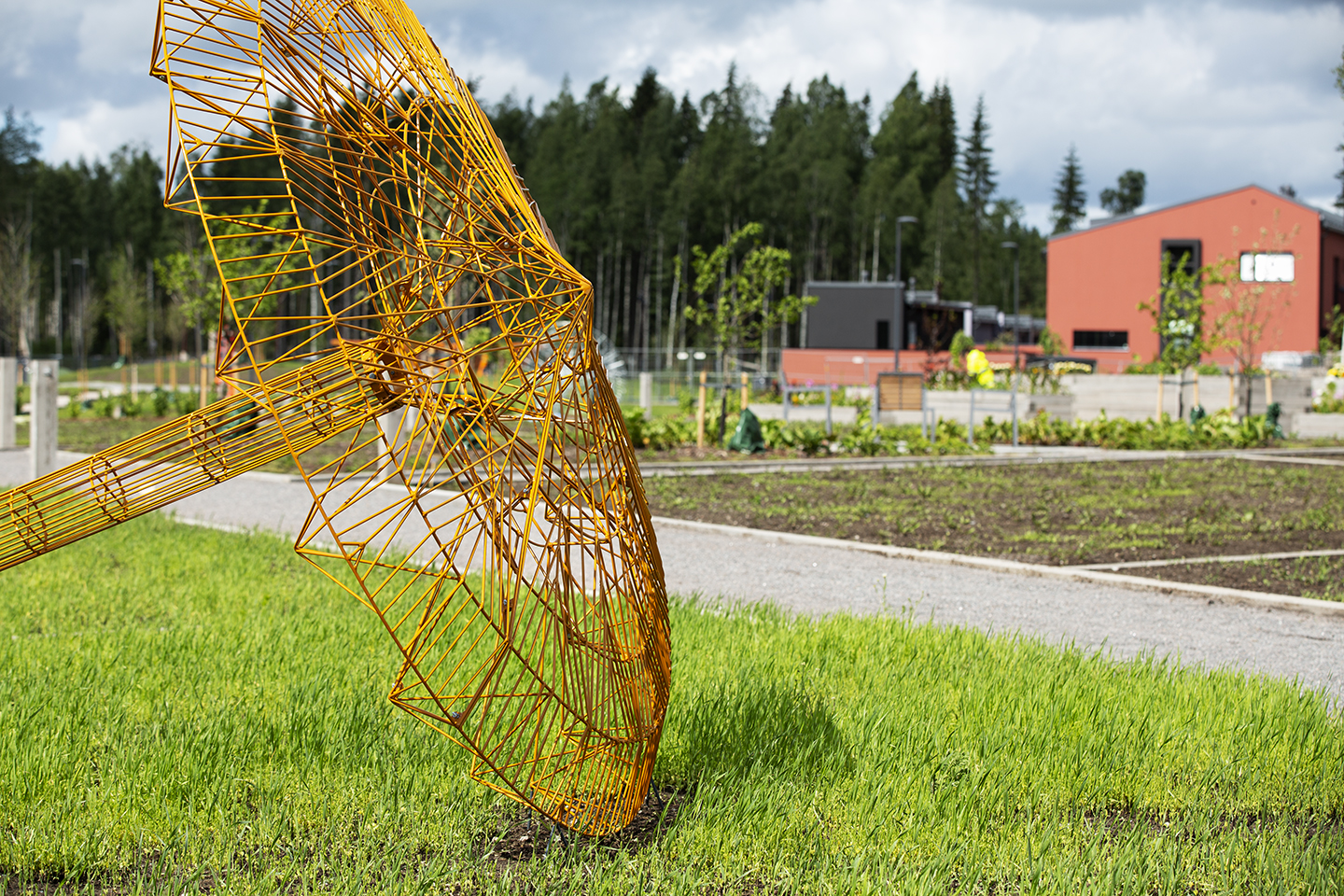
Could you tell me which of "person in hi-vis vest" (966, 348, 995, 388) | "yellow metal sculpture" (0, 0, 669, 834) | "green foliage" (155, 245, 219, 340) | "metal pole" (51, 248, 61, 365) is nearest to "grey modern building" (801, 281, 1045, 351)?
"person in hi-vis vest" (966, 348, 995, 388)

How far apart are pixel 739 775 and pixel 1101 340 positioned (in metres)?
57.4

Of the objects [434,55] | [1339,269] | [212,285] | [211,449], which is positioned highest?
[1339,269]

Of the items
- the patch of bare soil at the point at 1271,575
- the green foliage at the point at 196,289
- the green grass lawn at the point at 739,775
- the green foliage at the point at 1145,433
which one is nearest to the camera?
the green grass lawn at the point at 739,775

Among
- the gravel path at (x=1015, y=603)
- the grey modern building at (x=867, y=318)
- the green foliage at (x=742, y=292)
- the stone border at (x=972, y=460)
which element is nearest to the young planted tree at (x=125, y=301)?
the grey modern building at (x=867, y=318)

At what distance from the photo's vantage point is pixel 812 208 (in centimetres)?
8081

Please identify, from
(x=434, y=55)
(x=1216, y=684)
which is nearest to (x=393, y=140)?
(x=434, y=55)

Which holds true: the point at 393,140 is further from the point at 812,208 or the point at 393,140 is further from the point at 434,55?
the point at 812,208

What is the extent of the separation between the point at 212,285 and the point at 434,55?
80.1ft

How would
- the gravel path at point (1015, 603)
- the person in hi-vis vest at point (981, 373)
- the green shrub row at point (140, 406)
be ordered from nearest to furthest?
the gravel path at point (1015, 603) < the green shrub row at point (140, 406) < the person in hi-vis vest at point (981, 373)

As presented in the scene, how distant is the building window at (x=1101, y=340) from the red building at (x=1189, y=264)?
1.9 inches

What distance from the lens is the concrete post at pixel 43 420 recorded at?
12258 millimetres

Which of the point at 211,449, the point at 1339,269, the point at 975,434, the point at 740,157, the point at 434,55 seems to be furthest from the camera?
the point at 740,157

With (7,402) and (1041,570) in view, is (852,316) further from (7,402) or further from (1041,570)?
(1041,570)

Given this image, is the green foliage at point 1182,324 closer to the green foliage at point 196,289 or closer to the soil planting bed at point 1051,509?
the soil planting bed at point 1051,509
